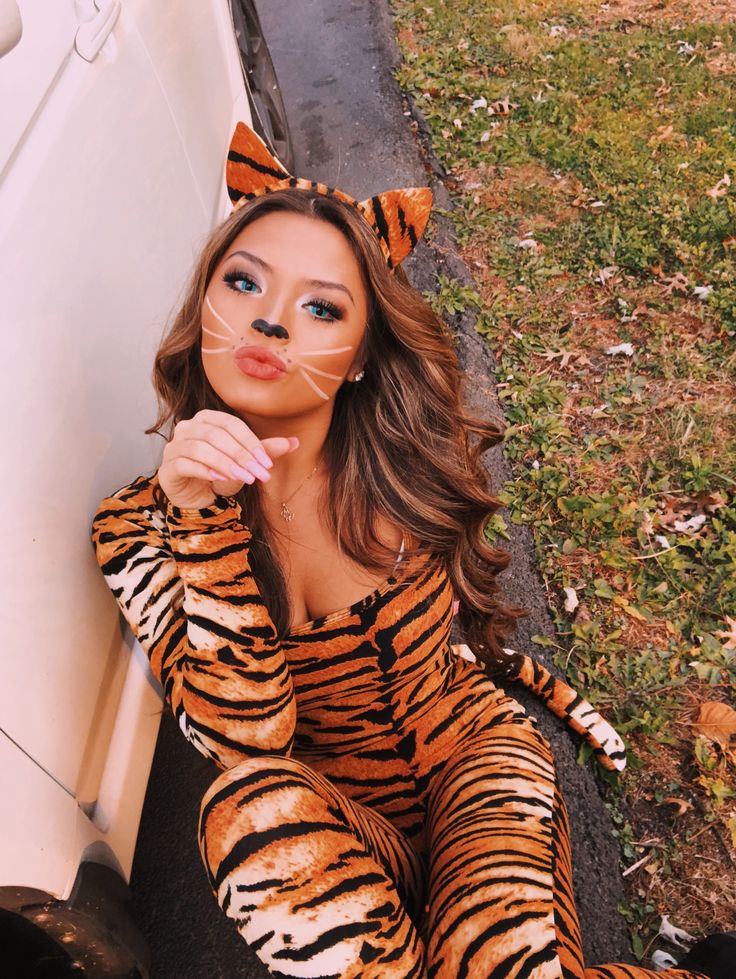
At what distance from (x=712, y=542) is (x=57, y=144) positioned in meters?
2.49

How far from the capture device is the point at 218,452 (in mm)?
1508

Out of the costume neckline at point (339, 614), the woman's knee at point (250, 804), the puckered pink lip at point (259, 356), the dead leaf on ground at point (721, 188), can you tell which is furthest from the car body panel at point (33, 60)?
the dead leaf on ground at point (721, 188)

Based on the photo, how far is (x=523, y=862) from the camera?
1.64m

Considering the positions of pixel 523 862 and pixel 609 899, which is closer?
pixel 523 862

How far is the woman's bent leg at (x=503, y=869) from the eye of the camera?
1521mm

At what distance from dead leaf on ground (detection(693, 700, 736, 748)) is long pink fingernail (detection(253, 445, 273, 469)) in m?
1.77

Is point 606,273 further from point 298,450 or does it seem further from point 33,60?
point 33,60

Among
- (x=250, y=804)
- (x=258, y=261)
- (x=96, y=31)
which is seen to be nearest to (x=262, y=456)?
(x=258, y=261)

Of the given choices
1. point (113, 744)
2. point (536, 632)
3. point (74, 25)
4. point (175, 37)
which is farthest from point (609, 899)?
point (175, 37)

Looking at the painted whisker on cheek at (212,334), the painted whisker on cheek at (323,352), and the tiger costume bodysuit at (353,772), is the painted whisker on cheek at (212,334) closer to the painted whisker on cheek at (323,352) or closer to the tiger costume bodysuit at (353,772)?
the painted whisker on cheek at (323,352)

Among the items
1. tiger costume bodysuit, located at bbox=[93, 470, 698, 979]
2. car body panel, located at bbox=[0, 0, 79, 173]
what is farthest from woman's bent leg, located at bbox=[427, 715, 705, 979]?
car body panel, located at bbox=[0, 0, 79, 173]

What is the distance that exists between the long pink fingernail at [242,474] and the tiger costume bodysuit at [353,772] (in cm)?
21

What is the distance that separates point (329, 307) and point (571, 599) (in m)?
1.65

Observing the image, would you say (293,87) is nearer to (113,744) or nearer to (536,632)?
(536,632)
